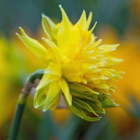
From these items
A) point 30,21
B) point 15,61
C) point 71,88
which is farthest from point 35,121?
point 30,21

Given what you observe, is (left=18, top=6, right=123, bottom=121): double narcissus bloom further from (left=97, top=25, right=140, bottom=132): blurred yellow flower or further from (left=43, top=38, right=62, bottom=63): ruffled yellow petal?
(left=97, top=25, right=140, bottom=132): blurred yellow flower

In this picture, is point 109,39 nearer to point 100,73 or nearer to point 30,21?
point 30,21

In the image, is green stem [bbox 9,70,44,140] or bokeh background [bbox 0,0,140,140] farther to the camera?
bokeh background [bbox 0,0,140,140]

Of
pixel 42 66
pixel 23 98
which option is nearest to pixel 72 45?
pixel 23 98

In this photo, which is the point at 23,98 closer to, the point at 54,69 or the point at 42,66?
the point at 54,69

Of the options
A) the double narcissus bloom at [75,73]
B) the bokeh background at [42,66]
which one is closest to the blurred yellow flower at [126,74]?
the bokeh background at [42,66]

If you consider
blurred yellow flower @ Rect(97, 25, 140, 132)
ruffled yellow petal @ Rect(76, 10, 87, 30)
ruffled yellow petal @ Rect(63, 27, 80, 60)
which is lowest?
blurred yellow flower @ Rect(97, 25, 140, 132)

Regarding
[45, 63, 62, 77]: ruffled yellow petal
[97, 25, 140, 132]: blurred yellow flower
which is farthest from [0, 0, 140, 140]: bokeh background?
[45, 63, 62, 77]: ruffled yellow petal
